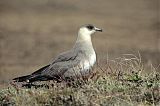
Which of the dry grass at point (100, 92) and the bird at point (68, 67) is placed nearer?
the dry grass at point (100, 92)

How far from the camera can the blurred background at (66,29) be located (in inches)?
830

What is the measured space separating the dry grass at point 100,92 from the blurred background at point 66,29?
4876 mm

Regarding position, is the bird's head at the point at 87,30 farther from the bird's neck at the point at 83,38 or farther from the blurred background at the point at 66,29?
the blurred background at the point at 66,29

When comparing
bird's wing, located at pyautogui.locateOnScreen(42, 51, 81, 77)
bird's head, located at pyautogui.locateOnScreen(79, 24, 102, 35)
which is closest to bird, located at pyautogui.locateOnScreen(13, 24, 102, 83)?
bird's wing, located at pyautogui.locateOnScreen(42, 51, 81, 77)

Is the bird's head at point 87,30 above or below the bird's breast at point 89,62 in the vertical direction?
above

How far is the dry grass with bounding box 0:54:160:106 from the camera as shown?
829 centimetres

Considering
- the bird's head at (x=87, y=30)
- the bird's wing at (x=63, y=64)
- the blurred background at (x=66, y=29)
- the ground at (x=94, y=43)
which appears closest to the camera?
the ground at (x=94, y=43)

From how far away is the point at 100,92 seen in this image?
27.8ft

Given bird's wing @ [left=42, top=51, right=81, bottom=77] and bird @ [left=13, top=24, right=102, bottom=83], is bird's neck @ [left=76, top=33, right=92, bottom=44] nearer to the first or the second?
bird @ [left=13, top=24, right=102, bottom=83]

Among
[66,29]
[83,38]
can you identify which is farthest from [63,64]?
[66,29]

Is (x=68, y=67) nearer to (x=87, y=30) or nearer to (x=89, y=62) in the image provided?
(x=89, y=62)

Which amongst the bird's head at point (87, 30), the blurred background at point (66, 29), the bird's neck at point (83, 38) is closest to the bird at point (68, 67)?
the bird's neck at point (83, 38)

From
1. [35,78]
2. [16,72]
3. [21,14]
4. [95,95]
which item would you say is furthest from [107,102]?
[21,14]

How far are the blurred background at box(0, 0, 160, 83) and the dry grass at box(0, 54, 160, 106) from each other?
488 centimetres
